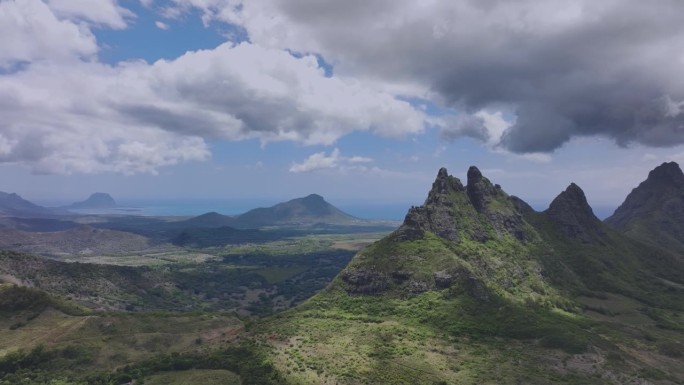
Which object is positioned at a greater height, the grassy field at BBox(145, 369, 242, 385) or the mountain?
the mountain

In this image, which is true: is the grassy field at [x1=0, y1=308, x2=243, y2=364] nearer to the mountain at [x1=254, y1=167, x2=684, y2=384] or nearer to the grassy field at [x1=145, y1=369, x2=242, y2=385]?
the grassy field at [x1=145, y1=369, x2=242, y2=385]

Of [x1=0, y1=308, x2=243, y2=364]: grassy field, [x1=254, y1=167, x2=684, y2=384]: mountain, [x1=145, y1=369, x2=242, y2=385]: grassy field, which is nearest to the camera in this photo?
[x1=145, y1=369, x2=242, y2=385]: grassy field

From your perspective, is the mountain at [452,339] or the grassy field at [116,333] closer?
the mountain at [452,339]

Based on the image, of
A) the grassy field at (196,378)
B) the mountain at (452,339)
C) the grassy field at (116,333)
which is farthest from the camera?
the grassy field at (116,333)

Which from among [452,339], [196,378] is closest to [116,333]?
[196,378]

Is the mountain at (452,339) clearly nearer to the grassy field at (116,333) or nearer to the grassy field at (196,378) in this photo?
the grassy field at (196,378)

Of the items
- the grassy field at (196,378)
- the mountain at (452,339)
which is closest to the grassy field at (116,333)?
the grassy field at (196,378)

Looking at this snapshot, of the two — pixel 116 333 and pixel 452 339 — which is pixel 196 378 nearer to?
pixel 116 333

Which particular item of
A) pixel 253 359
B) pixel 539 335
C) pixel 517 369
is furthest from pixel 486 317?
pixel 253 359

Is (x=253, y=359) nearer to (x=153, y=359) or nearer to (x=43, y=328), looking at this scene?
(x=153, y=359)

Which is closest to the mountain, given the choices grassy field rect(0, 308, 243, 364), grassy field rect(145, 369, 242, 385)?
grassy field rect(145, 369, 242, 385)

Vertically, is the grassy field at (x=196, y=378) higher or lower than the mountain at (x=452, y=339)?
lower
